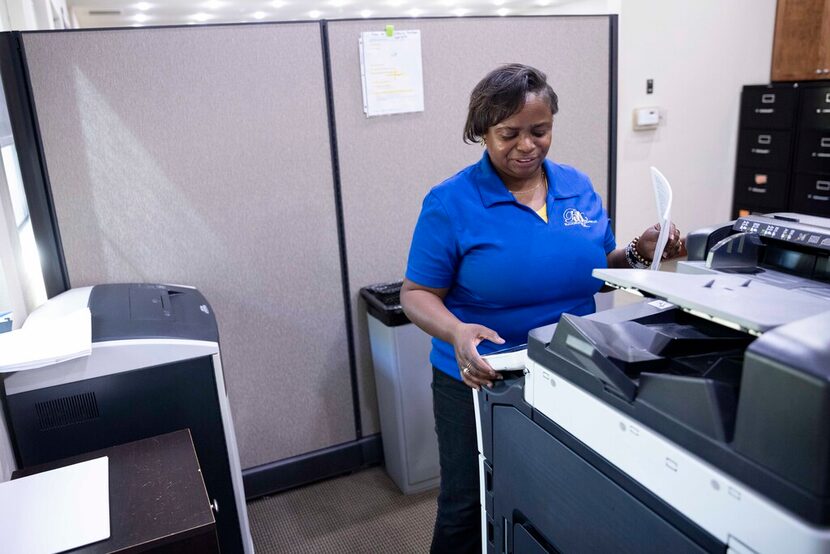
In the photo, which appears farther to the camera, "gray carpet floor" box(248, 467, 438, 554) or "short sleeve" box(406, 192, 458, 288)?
"gray carpet floor" box(248, 467, 438, 554)

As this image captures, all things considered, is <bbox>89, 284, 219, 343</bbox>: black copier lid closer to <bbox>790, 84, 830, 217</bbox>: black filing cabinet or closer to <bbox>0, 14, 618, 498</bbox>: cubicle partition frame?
<bbox>0, 14, 618, 498</bbox>: cubicle partition frame

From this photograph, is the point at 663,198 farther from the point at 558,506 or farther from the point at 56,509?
the point at 56,509

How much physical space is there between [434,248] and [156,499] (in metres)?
0.67

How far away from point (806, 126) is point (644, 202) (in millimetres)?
823

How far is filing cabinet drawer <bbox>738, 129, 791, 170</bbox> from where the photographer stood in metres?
2.93

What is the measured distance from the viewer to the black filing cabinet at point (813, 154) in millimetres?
2779

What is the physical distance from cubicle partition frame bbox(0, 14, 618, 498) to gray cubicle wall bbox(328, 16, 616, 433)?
0.07 feet

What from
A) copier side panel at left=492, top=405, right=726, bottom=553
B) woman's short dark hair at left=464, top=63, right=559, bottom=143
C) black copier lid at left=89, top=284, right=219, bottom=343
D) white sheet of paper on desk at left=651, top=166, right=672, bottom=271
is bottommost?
copier side panel at left=492, top=405, right=726, bottom=553

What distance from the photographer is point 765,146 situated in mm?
2969

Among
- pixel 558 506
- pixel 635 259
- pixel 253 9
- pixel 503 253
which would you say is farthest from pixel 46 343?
pixel 253 9

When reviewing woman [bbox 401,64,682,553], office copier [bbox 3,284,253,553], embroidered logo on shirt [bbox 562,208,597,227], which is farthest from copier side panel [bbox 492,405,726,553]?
office copier [bbox 3,284,253,553]

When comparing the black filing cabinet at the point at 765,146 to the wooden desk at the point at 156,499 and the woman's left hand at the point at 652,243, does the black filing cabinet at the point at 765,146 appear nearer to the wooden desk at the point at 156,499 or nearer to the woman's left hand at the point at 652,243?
the woman's left hand at the point at 652,243

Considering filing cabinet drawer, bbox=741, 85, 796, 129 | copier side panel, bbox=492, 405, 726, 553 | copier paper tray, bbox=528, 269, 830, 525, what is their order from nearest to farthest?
copier paper tray, bbox=528, 269, 830, 525 → copier side panel, bbox=492, 405, 726, 553 → filing cabinet drawer, bbox=741, 85, 796, 129

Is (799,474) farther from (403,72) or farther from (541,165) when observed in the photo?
(403,72)
